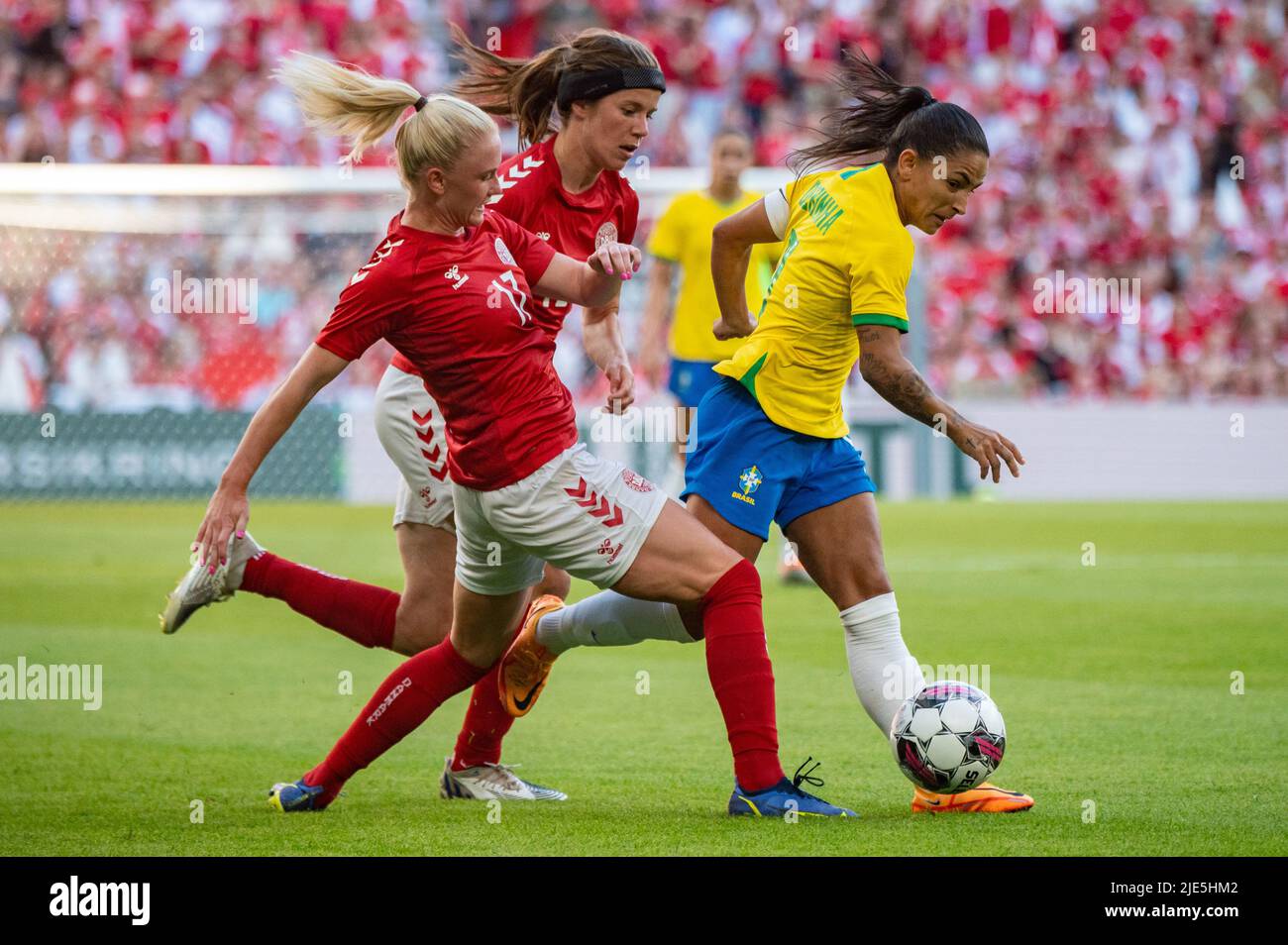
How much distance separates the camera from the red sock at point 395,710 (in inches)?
201

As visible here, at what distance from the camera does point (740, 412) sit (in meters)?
5.30

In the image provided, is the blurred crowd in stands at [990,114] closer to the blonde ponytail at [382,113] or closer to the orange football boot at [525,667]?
the orange football boot at [525,667]

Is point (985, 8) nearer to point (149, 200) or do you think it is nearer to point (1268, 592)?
point (149, 200)

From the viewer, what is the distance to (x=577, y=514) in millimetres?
4668

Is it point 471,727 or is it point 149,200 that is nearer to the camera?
point 471,727

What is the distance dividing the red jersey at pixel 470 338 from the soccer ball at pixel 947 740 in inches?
50.6

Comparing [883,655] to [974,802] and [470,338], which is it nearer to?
[974,802]

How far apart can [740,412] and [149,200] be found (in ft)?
43.4

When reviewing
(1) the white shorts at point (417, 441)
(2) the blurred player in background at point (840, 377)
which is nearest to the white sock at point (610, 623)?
(2) the blurred player in background at point (840, 377)

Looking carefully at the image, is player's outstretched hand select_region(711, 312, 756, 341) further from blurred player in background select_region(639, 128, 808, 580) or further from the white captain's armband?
blurred player in background select_region(639, 128, 808, 580)

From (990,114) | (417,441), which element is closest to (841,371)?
(417,441)

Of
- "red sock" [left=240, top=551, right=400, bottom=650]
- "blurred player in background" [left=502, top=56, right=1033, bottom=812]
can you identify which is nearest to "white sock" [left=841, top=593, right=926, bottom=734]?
"blurred player in background" [left=502, top=56, right=1033, bottom=812]
